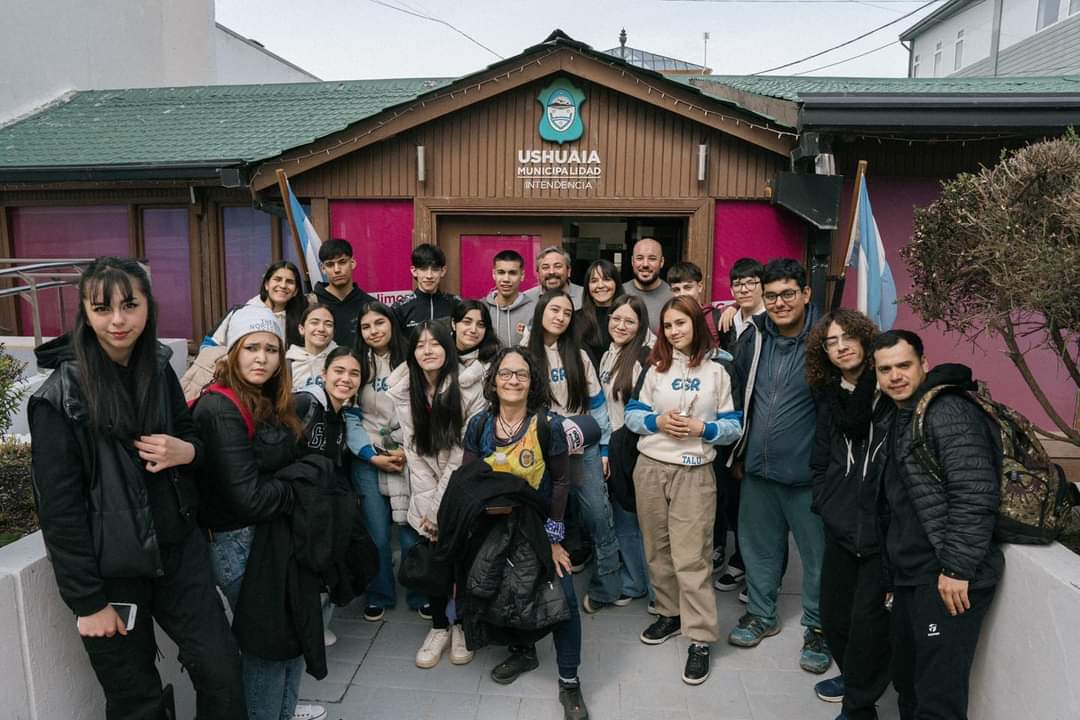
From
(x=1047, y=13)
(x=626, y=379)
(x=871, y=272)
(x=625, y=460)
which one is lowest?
(x=625, y=460)

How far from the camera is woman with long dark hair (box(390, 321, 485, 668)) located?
12.4 feet

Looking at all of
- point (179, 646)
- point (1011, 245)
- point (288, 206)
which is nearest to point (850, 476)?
point (1011, 245)

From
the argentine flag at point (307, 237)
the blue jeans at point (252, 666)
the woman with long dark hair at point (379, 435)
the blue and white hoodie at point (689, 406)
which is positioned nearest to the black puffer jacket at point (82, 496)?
the blue jeans at point (252, 666)

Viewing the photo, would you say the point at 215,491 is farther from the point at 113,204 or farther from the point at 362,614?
the point at 113,204

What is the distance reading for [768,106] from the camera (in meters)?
6.39

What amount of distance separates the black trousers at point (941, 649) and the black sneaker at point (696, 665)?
108 centimetres

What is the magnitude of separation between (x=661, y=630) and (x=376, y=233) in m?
4.69

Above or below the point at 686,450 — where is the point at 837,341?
above

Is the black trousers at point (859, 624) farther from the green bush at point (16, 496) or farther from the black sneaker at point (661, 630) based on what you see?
the green bush at point (16, 496)

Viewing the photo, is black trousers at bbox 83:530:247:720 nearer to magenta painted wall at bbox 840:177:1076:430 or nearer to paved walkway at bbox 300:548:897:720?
paved walkway at bbox 300:548:897:720

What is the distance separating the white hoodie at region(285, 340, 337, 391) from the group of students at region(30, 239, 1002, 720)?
2 centimetres

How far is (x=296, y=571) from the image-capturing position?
2.87 m

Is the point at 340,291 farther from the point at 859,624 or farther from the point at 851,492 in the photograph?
the point at 859,624

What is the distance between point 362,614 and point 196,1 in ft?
49.1
